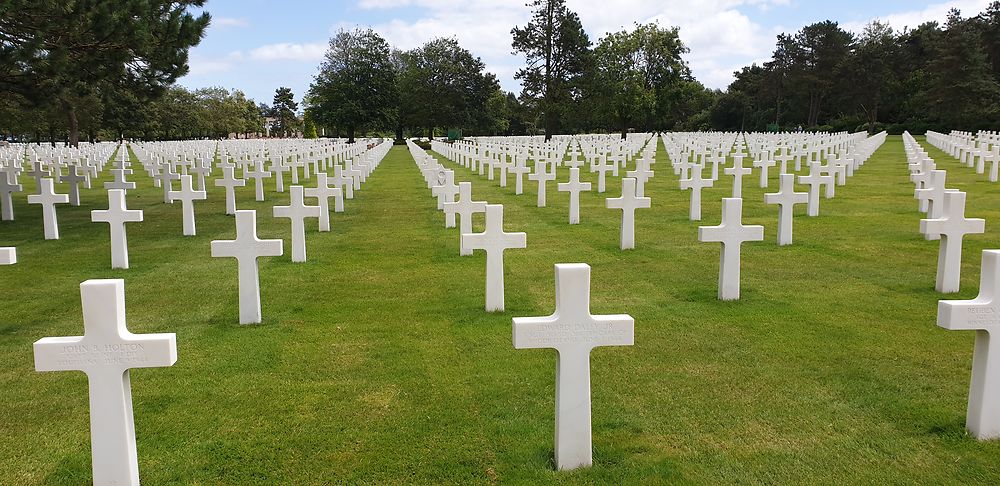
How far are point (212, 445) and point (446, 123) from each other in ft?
210

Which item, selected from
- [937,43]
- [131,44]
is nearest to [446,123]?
[937,43]

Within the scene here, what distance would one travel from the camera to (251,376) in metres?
4.74

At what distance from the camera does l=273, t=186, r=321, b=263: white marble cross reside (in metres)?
8.34

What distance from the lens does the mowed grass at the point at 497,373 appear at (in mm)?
3537

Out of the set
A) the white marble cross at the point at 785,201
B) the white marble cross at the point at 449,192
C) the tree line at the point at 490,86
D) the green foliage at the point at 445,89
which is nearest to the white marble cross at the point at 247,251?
the white marble cross at the point at 449,192

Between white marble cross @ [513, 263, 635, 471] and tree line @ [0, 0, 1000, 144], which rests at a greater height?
tree line @ [0, 0, 1000, 144]

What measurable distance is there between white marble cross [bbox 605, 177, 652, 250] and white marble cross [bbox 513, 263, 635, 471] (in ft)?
18.6

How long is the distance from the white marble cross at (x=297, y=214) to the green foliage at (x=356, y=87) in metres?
55.9

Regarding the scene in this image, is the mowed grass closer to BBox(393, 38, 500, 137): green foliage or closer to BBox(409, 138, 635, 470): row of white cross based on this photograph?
BBox(409, 138, 635, 470): row of white cross

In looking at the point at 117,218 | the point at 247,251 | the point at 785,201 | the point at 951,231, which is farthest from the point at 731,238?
the point at 117,218

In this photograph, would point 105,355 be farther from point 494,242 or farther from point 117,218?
point 117,218

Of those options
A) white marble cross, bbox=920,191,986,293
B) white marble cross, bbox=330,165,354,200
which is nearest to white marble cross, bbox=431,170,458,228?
white marble cross, bbox=330,165,354,200

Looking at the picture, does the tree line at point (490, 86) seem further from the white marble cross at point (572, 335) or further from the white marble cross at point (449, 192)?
the white marble cross at point (572, 335)

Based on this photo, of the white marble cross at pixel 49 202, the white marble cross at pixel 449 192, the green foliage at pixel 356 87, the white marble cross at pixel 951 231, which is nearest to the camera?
the white marble cross at pixel 951 231
